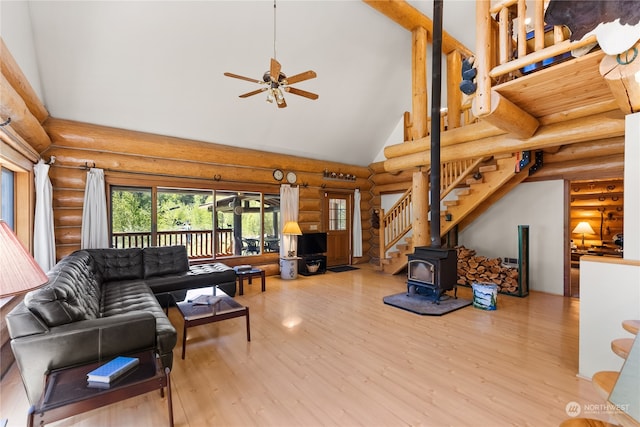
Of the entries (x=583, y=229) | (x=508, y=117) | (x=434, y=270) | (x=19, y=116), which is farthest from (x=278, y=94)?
(x=583, y=229)

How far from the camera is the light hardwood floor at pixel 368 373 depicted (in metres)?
2.14

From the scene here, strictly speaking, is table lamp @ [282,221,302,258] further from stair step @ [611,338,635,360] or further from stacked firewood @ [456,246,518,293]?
stair step @ [611,338,635,360]

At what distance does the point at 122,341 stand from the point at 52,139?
162 inches

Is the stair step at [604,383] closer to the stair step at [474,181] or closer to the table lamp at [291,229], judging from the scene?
the stair step at [474,181]

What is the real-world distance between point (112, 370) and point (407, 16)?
6.53 metres

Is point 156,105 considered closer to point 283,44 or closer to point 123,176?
point 123,176

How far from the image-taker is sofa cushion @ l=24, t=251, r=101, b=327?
6.93 ft

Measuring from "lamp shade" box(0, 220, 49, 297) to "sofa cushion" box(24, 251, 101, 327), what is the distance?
2.66 ft

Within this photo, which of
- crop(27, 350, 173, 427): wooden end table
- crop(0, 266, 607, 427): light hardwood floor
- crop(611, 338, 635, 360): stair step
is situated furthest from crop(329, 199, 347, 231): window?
crop(611, 338, 635, 360): stair step

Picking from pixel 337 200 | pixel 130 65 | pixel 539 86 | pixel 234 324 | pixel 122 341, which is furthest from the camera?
pixel 337 200

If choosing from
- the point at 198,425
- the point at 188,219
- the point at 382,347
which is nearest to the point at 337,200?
the point at 188,219

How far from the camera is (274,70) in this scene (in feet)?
11.0

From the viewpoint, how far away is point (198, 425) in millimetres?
2049
